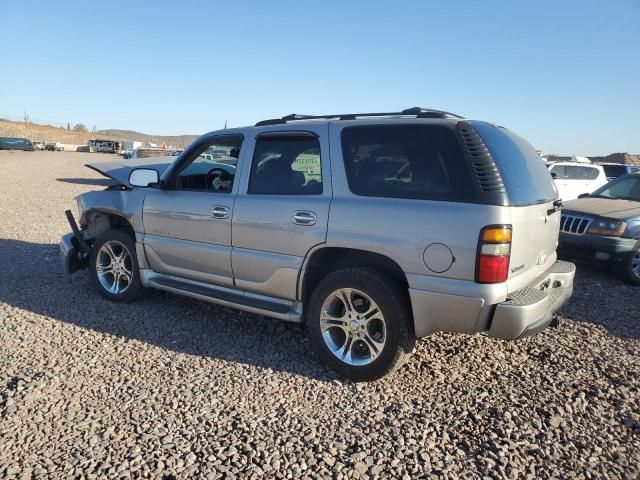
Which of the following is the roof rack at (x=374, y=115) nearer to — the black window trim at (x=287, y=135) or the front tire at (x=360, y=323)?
the black window trim at (x=287, y=135)

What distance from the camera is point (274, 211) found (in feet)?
12.5

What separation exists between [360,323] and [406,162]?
121cm

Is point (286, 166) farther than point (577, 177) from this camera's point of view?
No

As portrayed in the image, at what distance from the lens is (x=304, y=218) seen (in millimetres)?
3625

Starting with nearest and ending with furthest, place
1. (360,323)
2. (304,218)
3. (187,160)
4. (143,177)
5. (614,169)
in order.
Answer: (360,323), (304,218), (187,160), (143,177), (614,169)

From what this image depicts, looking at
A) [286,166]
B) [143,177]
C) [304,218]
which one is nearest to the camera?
[304,218]

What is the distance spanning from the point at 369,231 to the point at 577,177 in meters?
12.5

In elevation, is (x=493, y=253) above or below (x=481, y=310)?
above

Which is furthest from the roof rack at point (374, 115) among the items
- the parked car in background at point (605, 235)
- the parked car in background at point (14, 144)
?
the parked car in background at point (14, 144)

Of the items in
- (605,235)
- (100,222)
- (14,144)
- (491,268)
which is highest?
(491,268)

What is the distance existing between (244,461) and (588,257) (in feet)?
18.6

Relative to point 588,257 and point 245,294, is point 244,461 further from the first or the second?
point 588,257

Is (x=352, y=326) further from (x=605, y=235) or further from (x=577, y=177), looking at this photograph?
(x=577, y=177)

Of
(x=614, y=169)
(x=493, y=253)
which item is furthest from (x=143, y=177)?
(x=614, y=169)
